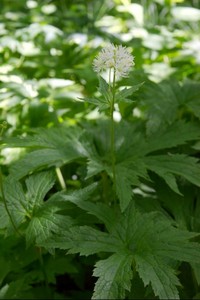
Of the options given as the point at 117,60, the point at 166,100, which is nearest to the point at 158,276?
the point at 117,60

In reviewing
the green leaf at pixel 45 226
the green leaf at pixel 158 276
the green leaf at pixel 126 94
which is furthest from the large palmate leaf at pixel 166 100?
the green leaf at pixel 158 276

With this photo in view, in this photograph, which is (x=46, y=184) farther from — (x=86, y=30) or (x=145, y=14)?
(x=145, y=14)

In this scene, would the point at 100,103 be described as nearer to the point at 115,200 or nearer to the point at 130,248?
the point at 115,200

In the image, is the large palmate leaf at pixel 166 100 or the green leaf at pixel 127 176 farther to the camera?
the large palmate leaf at pixel 166 100

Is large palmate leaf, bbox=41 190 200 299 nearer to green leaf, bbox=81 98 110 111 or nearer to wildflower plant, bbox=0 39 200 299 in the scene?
wildflower plant, bbox=0 39 200 299

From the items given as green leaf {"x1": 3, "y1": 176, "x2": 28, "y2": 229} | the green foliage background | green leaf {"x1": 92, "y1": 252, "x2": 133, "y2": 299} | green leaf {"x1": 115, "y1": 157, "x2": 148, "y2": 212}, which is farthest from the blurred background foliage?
green leaf {"x1": 92, "y1": 252, "x2": 133, "y2": 299}

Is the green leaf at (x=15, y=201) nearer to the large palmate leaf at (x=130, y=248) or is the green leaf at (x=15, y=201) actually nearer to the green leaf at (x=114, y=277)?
the large palmate leaf at (x=130, y=248)

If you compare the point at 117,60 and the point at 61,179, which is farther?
the point at 61,179

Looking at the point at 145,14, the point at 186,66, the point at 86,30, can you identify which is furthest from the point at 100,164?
the point at 145,14
